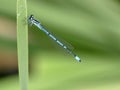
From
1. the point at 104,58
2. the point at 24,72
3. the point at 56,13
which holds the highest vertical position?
the point at 56,13

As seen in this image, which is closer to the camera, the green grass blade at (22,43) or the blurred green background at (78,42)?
the green grass blade at (22,43)

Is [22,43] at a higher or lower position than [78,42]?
lower

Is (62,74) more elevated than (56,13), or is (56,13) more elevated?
(56,13)

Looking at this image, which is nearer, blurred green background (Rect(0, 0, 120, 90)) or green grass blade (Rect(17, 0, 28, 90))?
green grass blade (Rect(17, 0, 28, 90))

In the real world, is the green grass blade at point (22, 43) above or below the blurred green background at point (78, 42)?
below

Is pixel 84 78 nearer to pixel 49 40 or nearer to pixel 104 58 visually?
pixel 104 58

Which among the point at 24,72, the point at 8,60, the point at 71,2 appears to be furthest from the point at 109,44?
the point at 8,60

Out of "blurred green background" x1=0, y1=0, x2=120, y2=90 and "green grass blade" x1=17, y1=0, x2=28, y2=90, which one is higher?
"blurred green background" x1=0, y1=0, x2=120, y2=90

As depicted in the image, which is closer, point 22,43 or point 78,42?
point 22,43
